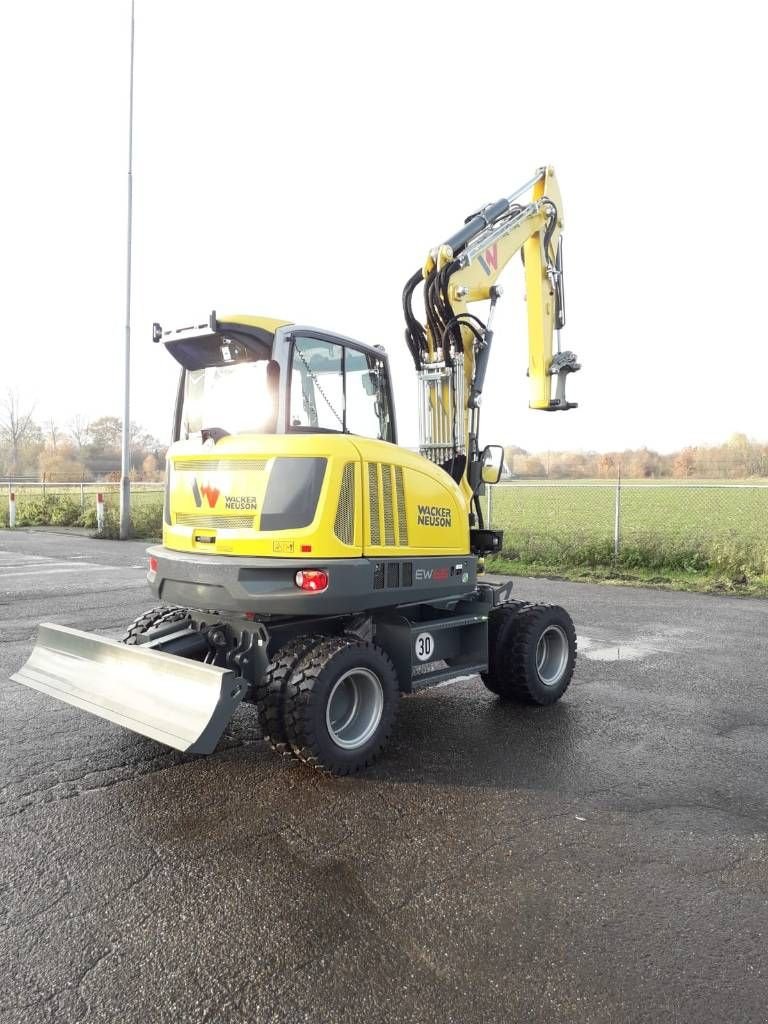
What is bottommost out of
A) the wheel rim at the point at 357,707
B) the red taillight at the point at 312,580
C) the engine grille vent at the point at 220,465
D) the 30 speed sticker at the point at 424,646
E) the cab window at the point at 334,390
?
the wheel rim at the point at 357,707

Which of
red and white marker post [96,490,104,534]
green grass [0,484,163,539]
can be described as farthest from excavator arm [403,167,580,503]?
red and white marker post [96,490,104,534]

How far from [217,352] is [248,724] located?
274cm

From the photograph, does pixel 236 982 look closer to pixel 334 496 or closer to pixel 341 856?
pixel 341 856

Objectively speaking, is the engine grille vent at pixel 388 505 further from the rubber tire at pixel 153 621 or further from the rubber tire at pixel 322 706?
the rubber tire at pixel 153 621

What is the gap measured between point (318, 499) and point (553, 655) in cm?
283

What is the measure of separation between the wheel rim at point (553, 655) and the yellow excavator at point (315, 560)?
0.7 inches

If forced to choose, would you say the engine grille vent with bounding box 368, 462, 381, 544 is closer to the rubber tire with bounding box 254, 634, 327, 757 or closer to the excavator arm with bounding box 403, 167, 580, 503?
the rubber tire with bounding box 254, 634, 327, 757

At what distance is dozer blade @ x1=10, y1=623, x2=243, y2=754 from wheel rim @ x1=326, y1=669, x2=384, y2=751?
0.81 m

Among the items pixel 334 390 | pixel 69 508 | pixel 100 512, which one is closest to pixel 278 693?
pixel 334 390

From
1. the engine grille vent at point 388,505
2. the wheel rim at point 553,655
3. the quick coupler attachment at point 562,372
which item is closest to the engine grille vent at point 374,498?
the engine grille vent at point 388,505

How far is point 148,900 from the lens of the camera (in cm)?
344

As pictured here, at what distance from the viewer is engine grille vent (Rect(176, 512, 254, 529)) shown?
5086 mm

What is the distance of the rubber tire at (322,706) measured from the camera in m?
4.67

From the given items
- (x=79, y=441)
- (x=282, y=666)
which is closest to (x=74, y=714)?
(x=282, y=666)
